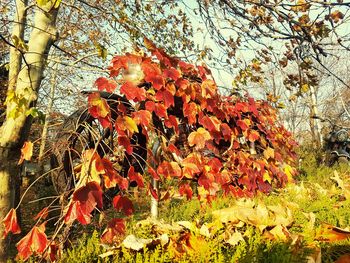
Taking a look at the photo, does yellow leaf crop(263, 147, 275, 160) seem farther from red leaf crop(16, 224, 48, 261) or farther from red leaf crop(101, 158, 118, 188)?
red leaf crop(16, 224, 48, 261)

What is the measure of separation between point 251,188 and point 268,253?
3480 mm

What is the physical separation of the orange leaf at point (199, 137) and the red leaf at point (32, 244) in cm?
199

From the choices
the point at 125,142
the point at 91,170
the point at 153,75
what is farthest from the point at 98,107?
the point at 153,75

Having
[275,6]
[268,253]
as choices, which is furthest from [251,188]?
[268,253]

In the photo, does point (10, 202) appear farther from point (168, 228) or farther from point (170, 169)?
point (168, 228)

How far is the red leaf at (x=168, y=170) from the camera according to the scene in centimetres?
317

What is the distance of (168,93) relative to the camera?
11.3 feet

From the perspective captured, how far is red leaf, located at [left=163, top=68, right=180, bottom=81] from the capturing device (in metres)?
3.57

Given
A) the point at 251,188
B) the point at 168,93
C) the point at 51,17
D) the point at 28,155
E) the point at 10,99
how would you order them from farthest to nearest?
1. the point at 251,188
2. the point at 51,17
3. the point at 168,93
4. the point at 10,99
5. the point at 28,155

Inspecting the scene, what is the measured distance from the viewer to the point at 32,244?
6.72 feet

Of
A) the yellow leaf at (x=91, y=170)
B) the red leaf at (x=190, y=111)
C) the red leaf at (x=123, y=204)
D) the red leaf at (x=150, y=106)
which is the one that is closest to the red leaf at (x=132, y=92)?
the red leaf at (x=150, y=106)

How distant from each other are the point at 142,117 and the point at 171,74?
0.81m

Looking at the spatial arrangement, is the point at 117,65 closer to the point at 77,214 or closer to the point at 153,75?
the point at 153,75

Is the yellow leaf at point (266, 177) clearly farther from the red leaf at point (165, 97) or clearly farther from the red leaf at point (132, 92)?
the red leaf at point (132, 92)
